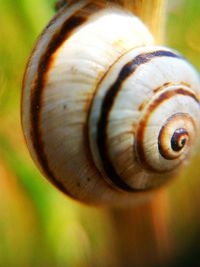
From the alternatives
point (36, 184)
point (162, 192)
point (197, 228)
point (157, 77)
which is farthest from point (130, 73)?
point (197, 228)

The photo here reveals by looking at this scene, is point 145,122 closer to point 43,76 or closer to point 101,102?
point 101,102

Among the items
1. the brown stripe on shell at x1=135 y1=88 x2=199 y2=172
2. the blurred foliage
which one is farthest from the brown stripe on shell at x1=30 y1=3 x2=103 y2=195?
the blurred foliage

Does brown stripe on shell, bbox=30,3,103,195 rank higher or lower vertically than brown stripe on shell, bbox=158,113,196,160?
higher

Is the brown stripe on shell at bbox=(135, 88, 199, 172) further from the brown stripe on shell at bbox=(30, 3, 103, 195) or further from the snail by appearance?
the brown stripe on shell at bbox=(30, 3, 103, 195)

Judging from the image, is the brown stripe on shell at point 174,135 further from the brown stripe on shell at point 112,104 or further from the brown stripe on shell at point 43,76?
the brown stripe on shell at point 43,76

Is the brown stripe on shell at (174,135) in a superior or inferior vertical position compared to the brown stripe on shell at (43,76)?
inferior

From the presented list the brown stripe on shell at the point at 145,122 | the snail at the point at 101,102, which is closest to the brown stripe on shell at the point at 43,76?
the snail at the point at 101,102

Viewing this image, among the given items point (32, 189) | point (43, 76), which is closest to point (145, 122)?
point (43, 76)
